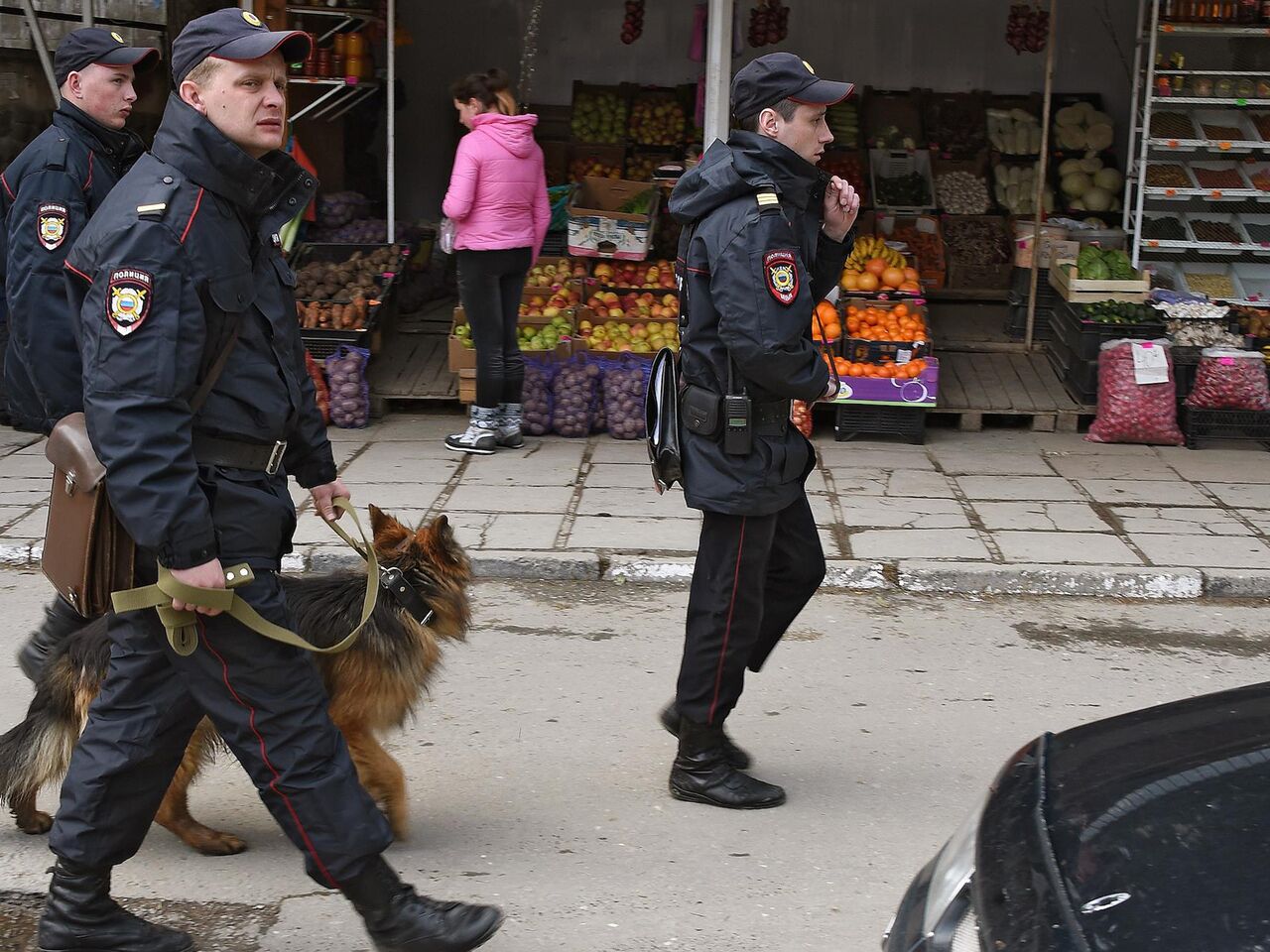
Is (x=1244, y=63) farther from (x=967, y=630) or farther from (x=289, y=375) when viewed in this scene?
(x=289, y=375)

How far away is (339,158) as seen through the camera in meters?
12.2

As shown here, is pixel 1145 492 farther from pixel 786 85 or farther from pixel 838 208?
pixel 786 85

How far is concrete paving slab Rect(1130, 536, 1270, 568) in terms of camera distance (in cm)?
663

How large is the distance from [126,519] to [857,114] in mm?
10913

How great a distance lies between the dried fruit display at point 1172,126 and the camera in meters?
10.3

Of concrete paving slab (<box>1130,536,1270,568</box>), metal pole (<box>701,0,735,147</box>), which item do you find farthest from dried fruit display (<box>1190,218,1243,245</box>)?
concrete paving slab (<box>1130,536,1270,568</box>)

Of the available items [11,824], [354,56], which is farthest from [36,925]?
[354,56]

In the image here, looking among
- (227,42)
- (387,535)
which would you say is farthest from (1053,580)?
(227,42)

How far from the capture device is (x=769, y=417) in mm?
4254

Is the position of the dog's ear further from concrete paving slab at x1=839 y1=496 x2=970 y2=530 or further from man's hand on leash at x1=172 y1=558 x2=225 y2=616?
concrete paving slab at x1=839 y1=496 x2=970 y2=530

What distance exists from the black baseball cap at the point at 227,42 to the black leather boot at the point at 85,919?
A: 6.07 feet

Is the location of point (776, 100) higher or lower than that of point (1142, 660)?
higher

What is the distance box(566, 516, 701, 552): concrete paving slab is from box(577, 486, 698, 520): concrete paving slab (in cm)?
10

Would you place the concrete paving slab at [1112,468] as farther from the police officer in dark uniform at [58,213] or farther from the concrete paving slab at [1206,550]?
the police officer in dark uniform at [58,213]
